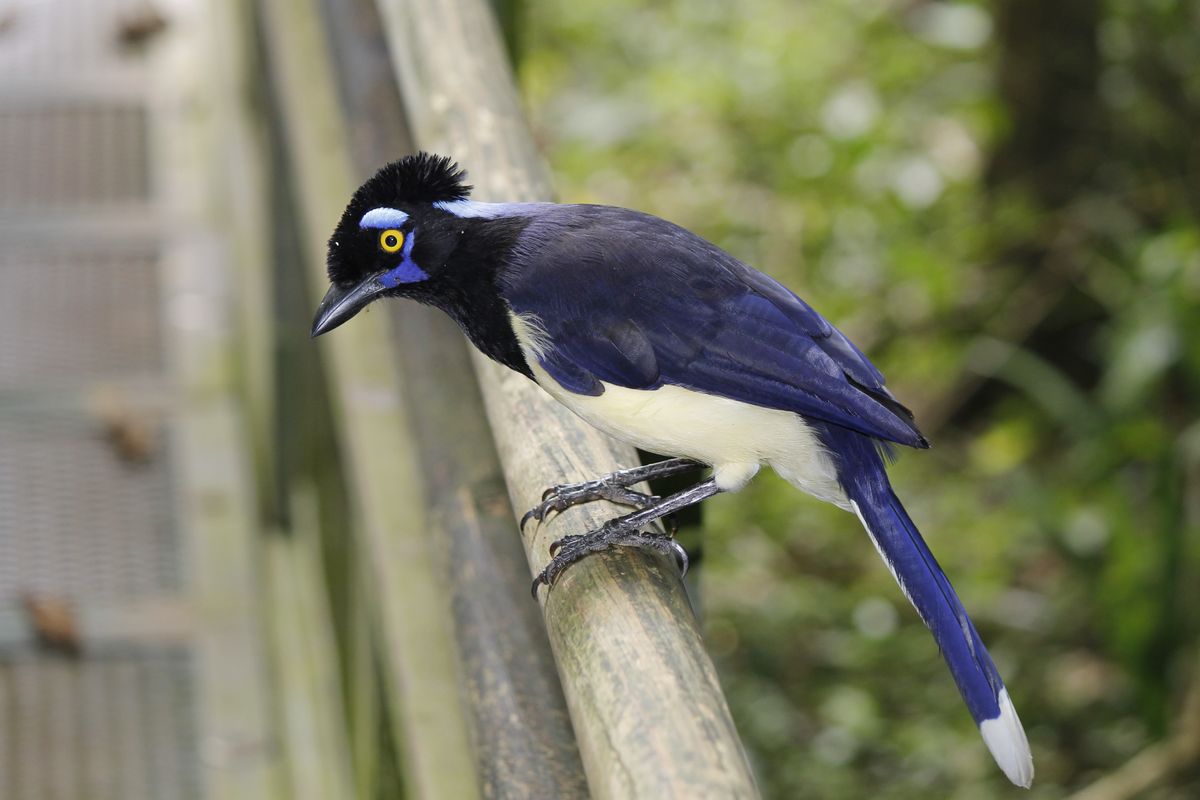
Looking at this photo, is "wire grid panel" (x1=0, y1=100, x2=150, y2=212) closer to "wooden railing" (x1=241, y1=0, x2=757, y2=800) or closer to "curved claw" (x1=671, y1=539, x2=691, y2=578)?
"wooden railing" (x1=241, y1=0, x2=757, y2=800)

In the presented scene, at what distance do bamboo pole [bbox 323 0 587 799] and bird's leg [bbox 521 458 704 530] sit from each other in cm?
11

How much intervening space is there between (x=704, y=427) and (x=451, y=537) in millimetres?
345

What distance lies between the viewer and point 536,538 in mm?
1630

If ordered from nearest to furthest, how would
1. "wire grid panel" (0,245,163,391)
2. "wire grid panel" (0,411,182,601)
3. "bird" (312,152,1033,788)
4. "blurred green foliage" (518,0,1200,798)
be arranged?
"bird" (312,152,1033,788)
"wire grid panel" (0,411,182,601)
"blurred green foliage" (518,0,1200,798)
"wire grid panel" (0,245,163,391)

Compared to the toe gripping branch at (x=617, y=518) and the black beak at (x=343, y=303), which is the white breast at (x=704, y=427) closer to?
the toe gripping branch at (x=617, y=518)

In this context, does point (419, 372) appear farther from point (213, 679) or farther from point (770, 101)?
point (770, 101)

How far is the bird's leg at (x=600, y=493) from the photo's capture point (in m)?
1.63

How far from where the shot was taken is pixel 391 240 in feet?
6.05

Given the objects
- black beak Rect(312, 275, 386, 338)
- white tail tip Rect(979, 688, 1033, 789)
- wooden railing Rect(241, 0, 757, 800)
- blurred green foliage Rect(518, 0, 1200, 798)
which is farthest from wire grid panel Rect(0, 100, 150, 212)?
white tail tip Rect(979, 688, 1033, 789)

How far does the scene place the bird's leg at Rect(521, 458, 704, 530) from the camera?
1633mm

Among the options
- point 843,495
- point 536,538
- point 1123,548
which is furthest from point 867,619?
point 536,538

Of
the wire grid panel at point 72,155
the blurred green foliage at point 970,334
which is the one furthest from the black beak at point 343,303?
the wire grid panel at point 72,155

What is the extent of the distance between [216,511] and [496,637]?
7.65 ft

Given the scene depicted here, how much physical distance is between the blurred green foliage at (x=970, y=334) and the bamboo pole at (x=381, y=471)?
2.06 meters
